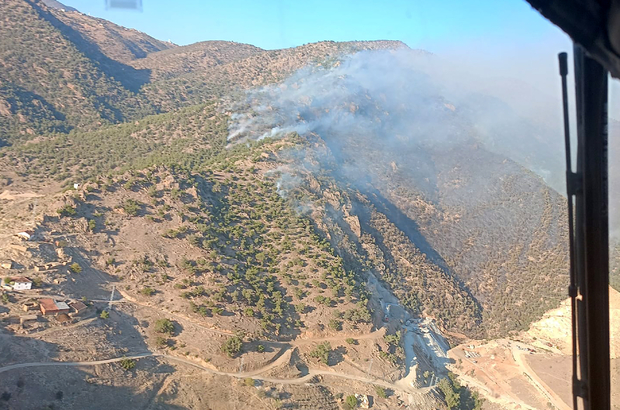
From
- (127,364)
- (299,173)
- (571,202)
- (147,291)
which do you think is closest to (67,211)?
(147,291)

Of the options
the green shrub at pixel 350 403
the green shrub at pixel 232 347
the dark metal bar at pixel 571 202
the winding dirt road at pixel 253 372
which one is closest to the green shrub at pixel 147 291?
the winding dirt road at pixel 253 372

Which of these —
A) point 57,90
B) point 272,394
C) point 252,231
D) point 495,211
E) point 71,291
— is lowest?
point 272,394

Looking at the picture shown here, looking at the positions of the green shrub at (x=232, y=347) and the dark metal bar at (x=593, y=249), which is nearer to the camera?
the dark metal bar at (x=593, y=249)

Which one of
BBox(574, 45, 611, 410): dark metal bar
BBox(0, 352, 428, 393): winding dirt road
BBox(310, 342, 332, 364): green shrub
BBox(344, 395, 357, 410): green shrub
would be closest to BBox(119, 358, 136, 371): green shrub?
BBox(0, 352, 428, 393): winding dirt road

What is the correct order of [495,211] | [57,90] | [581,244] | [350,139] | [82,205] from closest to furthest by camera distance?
[581,244] < [82,205] < [495,211] < [350,139] < [57,90]

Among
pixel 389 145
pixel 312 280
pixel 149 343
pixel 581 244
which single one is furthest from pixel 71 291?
pixel 389 145

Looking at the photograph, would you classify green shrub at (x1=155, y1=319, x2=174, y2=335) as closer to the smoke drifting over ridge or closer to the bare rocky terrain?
the bare rocky terrain

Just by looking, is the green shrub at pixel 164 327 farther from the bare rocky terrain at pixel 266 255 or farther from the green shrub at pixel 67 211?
the green shrub at pixel 67 211

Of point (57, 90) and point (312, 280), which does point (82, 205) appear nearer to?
point (312, 280)

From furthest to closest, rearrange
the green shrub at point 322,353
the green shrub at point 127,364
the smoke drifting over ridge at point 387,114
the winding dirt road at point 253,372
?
the smoke drifting over ridge at point 387,114 → the green shrub at point 322,353 → the green shrub at point 127,364 → the winding dirt road at point 253,372
